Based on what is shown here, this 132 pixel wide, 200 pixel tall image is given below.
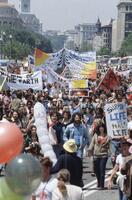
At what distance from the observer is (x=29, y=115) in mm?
15609

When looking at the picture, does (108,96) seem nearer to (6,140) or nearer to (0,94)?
(0,94)

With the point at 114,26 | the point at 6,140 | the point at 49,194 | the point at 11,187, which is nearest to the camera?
the point at 11,187

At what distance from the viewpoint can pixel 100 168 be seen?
11.8 meters

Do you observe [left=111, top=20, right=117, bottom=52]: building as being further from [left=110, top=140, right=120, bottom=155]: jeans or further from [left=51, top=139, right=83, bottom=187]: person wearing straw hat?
[left=51, top=139, right=83, bottom=187]: person wearing straw hat

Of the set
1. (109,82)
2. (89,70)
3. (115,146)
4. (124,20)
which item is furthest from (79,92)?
(124,20)

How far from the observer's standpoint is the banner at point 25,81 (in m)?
21.8

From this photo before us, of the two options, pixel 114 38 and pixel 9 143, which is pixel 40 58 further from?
pixel 114 38

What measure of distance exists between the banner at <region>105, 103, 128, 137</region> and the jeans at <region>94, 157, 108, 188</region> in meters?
0.49

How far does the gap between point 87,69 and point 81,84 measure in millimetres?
1596

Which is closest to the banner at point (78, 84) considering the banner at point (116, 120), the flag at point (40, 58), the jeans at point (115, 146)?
the flag at point (40, 58)

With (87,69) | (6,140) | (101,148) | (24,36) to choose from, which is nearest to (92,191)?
(101,148)

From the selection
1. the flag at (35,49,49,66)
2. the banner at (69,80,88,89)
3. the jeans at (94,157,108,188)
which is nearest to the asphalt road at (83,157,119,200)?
the jeans at (94,157,108,188)

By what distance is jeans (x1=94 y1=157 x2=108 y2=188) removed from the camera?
11.7 meters

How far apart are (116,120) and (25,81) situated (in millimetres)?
10620
